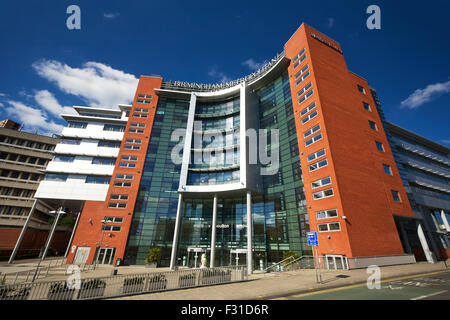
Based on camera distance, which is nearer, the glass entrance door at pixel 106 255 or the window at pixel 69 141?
the glass entrance door at pixel 106 255

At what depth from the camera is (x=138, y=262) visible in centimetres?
3005

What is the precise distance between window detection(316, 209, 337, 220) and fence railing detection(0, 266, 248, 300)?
45.6 ft

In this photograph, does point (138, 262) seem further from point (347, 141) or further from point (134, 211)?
point (347, 141)

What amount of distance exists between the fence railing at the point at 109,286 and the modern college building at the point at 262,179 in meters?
14.9

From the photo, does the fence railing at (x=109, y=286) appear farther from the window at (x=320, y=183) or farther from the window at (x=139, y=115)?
the window at (x=139, y=115)

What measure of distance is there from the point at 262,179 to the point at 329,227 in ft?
42.1

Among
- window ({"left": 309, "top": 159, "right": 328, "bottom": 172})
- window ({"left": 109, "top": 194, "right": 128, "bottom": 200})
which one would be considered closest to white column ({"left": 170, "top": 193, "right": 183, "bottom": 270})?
window ({"left": 109, "top": 194, "right": 128, "bottom": 200})

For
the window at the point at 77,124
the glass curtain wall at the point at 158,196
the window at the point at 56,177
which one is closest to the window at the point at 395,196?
the glass curtain wall at the point at 158,196

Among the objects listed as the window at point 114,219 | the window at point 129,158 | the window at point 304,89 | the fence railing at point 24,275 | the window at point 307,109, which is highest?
the window at point 304,89

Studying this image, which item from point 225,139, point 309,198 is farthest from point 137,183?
point 309,198

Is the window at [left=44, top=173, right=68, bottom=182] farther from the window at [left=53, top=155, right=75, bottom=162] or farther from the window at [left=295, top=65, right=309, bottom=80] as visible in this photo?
the window at [left=295, top=65, right=309, bottom=80]

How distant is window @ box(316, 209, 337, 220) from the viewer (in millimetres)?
21812

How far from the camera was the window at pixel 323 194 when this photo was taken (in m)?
22.8
